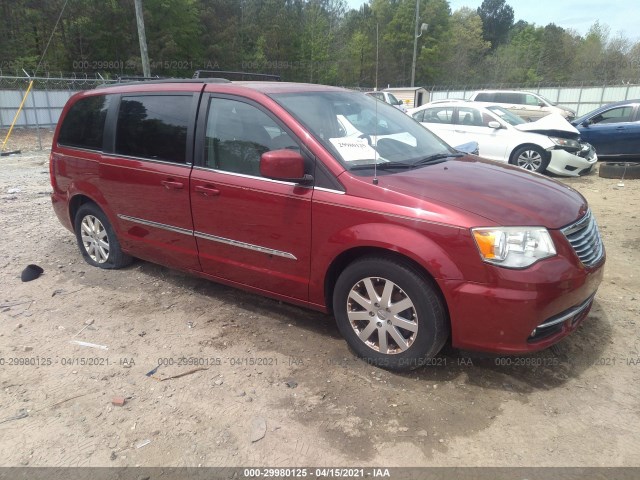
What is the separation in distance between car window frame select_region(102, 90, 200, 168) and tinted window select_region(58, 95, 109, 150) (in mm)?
106

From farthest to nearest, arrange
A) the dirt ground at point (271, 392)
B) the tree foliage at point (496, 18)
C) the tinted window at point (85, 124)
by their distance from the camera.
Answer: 1. the tree foliage at point (496, 18)
2. the tinted window at point (85, 124)
3. the dirt ground at point (271, 392)

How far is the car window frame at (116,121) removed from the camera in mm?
3744

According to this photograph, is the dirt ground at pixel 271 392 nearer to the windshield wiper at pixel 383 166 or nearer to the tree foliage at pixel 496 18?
the windshield wiper at pixel 383 166

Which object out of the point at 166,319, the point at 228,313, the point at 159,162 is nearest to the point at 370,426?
the point at 228,313

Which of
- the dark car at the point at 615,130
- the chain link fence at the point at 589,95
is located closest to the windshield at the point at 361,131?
the dark car at the point at 615,130

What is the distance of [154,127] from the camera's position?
13.2ft

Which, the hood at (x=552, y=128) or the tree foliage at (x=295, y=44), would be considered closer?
the hood at (x=552, y=128)

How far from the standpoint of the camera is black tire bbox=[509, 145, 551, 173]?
9.71m

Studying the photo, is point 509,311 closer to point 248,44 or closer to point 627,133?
point 627,133

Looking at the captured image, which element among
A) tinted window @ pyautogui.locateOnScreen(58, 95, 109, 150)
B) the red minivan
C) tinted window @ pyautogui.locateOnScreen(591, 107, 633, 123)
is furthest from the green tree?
the red minivan

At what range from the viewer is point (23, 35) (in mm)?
34031

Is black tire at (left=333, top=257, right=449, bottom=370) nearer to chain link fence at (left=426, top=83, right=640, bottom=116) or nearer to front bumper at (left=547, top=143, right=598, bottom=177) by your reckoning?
front bumper at (left=547, top=143, right=598, bottom=177)

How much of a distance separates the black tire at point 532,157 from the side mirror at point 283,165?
26.2ft

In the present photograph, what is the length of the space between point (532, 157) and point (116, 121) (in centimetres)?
835
